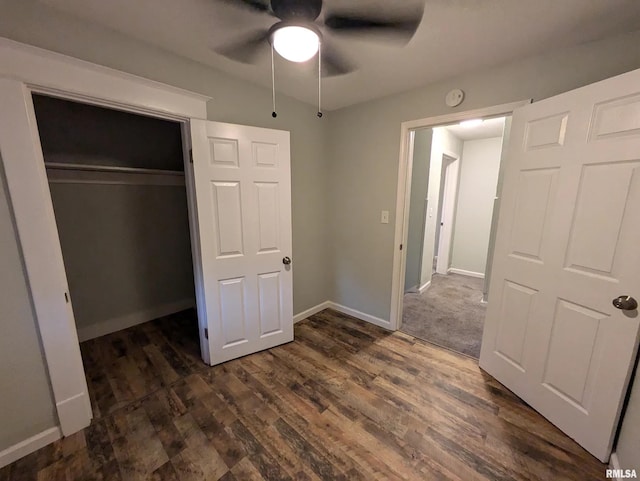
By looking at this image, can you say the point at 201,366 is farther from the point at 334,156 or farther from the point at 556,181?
the point at 556,181

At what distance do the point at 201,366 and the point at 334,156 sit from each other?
2.52 metres

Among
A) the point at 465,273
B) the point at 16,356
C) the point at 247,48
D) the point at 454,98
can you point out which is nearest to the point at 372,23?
the point at 247,48

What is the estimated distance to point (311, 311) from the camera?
310 cm

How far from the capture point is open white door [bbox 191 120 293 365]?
1932 millimetres

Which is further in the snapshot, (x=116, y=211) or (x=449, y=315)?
(x=449, y=315)

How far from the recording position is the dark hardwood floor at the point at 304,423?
134 centimetres

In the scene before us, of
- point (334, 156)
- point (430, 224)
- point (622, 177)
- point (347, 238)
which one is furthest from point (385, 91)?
point (430, 224)

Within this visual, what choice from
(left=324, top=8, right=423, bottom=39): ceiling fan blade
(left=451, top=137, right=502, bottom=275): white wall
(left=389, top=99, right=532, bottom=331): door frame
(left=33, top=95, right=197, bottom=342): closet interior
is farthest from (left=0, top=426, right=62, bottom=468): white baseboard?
(left=451, top=137, right=502, bottom=275): white wall

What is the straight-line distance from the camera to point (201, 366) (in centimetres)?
215

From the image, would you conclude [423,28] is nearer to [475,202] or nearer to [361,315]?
[361,315]

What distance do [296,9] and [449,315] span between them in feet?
10.9

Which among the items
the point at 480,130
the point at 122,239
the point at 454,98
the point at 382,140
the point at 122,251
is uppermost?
the point at 480,130

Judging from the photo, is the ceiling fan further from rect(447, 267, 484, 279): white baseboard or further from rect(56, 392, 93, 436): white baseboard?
rect(447, 267, 484, 279): white baseboard

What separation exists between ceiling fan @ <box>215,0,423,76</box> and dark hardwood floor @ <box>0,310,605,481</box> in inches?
84.9
